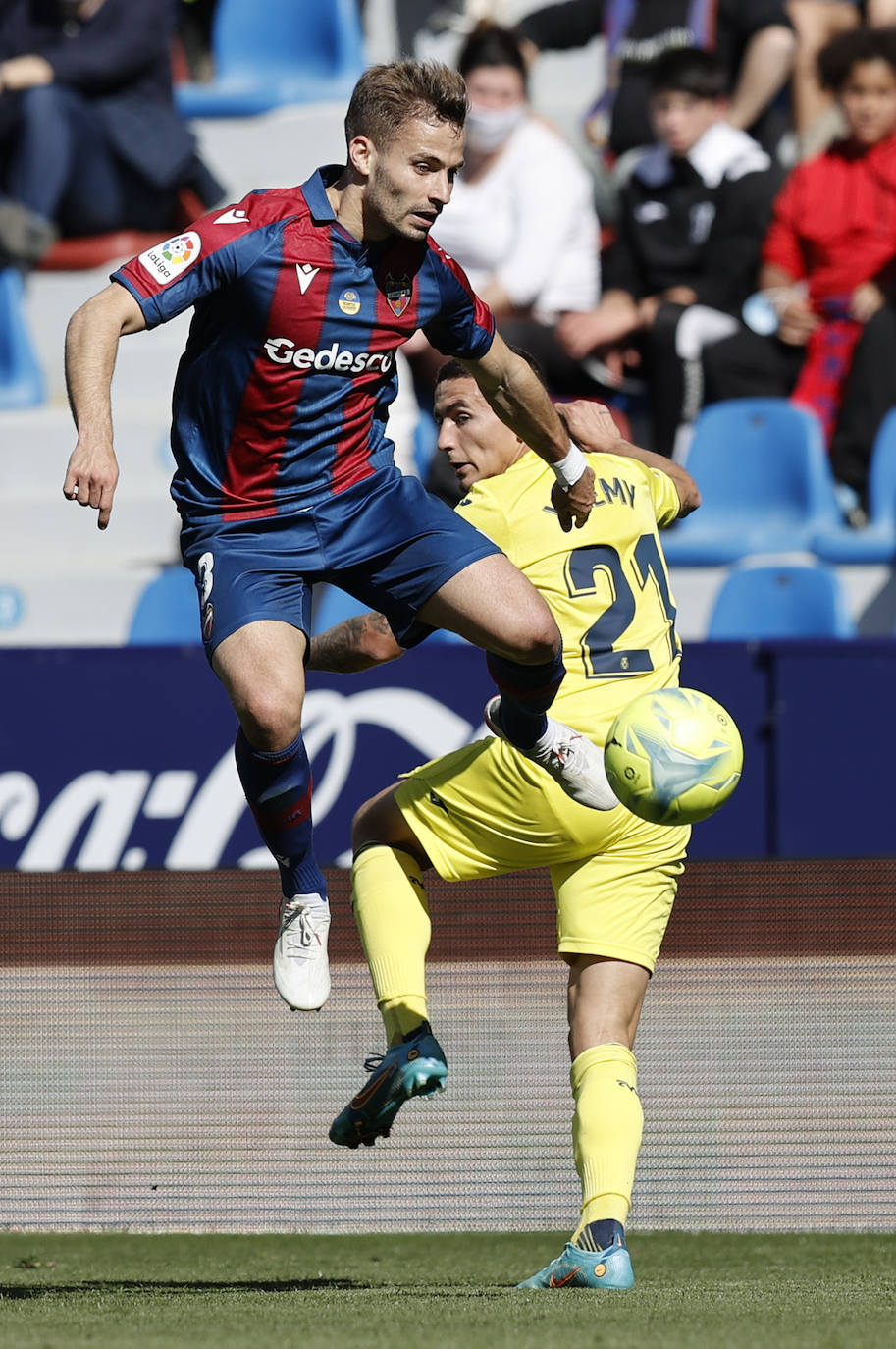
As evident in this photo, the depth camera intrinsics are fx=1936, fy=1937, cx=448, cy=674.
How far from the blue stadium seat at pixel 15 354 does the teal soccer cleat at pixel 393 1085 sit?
8.09 meters

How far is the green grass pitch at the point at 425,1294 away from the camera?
11.6 feet

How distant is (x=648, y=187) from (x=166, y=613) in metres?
3.62

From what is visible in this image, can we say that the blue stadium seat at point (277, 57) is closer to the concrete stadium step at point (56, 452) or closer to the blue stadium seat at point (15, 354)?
the blue stadium seat at point (15, 354)

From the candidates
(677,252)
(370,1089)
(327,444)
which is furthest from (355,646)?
(677,252)

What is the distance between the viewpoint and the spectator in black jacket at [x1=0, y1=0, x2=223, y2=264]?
11609 mm

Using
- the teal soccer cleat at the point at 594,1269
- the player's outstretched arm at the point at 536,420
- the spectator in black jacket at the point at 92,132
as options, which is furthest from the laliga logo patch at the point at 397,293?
the spectator in black jacket at the point at 92,132

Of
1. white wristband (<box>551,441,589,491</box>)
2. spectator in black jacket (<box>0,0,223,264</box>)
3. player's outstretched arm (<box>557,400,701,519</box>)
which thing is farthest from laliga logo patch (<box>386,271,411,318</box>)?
spectator in black jacket (<box>0,0,223,264</box>)

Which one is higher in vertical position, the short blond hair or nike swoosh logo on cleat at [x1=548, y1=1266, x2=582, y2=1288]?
the short blond hair

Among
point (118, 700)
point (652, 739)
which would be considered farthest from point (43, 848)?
point (652, 739)

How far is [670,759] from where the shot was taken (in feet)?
14.4

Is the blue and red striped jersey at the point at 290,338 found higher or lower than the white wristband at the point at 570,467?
higher

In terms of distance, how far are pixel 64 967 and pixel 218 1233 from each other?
136 centimetres

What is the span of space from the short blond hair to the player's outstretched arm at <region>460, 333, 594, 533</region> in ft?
1.91

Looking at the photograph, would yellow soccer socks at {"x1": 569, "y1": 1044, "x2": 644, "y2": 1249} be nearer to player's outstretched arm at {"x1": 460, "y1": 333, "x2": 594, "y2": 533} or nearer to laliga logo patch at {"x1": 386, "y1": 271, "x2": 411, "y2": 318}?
player's outstretched arm at {"x1": 460, "y1": 333, "x2": 594, "y2": 533}
